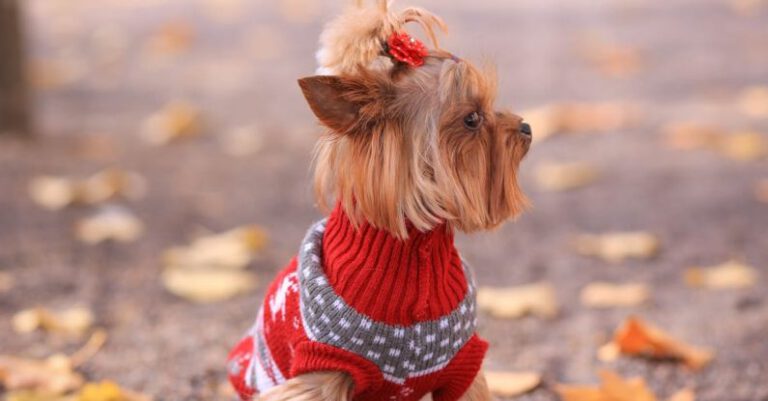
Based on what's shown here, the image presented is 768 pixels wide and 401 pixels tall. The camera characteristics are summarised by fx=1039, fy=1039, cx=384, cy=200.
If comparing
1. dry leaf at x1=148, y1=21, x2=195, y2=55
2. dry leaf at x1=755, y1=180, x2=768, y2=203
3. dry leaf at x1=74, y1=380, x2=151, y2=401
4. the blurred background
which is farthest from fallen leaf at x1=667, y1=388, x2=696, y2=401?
dry leaf at x1=148, y1=21, x2=195, y2=55

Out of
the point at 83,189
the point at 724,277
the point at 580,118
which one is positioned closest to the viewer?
the point at 724,277

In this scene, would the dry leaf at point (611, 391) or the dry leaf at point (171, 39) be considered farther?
the dry leaf at point (171, 39)

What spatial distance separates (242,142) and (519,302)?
3124 mm

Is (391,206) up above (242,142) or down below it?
below

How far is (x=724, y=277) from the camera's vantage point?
4.73 metres

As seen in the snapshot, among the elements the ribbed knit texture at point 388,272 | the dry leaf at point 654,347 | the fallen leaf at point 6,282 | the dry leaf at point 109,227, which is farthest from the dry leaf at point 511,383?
the dry leaf at point 109,227

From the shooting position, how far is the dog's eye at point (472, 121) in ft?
8.88

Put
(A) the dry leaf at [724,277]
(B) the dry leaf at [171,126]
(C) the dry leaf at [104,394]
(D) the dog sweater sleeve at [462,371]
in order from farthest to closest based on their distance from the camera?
(B) the dry leaf at [171,126] < (A) the dry leaf at [724,277] < (C) the dry leaf at [104,394] < (D) the dog sweater sleeve at [462,371]

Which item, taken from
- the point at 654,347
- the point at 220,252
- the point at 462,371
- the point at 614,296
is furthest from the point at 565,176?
the point at 462,371

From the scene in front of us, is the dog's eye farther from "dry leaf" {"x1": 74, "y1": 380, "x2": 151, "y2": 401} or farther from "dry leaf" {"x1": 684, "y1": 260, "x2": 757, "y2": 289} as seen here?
"dry leaf" {"x1": 684, "y1": 260, "x2": 757, "y2": 289}

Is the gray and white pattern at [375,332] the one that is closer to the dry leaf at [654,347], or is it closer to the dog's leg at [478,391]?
the dog's leg at [478,391]

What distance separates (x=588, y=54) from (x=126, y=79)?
4032mm

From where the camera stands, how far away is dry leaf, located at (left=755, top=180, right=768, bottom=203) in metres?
5.82

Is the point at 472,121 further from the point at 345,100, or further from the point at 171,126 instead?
the point at 171,126
